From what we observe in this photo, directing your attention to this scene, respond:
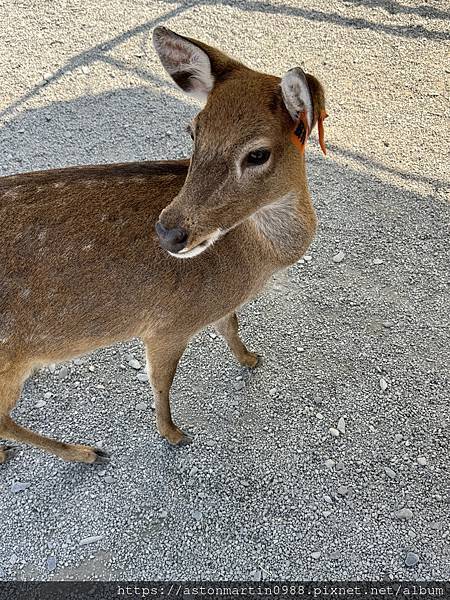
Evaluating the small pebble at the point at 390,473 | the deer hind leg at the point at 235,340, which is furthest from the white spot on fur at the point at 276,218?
the small pebble at the point at 390,473

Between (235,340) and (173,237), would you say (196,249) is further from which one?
(235,340)

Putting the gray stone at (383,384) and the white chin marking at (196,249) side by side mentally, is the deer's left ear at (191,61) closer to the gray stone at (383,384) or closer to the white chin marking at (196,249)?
the white chin marking at (196,249)

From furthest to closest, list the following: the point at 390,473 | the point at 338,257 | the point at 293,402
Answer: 1. the point at 338,257
2. the point at 293,402
3. the point at 390,473

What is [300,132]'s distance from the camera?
2598 mm

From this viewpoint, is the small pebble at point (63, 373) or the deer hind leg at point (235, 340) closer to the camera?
the deer hind leg at point (235, 340)

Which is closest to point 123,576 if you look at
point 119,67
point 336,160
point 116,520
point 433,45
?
point 116,520

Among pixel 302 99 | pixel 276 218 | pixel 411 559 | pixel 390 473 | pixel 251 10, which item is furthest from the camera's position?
pixel 251 10

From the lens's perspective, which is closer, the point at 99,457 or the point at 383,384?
the point at 99,457

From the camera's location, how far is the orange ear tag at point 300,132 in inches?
99.8

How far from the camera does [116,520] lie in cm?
342

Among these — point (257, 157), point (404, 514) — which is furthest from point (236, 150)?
point (404, 514)

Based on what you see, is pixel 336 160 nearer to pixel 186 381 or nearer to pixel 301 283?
pixel 301 283

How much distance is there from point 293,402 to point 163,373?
38.2 inches

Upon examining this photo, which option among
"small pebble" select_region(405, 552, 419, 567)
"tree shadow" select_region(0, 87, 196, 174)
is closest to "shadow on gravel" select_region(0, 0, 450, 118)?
"tree shadow" select_region(0, 87, 196, 174)
